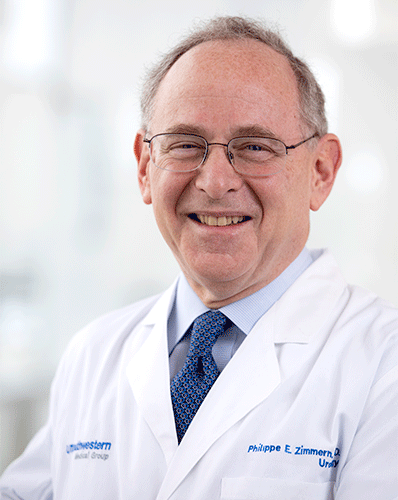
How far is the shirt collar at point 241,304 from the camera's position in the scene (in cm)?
113

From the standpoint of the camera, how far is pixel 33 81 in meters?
2.36

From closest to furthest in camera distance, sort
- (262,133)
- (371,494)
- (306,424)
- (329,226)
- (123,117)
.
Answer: (371,494) < (306,424) < (262,133) < (329,226) < (123,117)

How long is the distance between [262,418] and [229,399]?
7 cm

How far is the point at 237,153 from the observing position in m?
1.07

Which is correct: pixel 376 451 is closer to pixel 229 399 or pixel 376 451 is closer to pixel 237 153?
pixel 229 399

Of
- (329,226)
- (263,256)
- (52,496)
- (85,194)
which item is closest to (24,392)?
(85,194)

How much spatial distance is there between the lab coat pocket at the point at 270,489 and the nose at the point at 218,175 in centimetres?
54

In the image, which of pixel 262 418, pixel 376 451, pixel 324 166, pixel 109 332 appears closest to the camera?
pixel 376 451

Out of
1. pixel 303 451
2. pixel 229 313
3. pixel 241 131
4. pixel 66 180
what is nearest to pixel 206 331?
pixel 229 313

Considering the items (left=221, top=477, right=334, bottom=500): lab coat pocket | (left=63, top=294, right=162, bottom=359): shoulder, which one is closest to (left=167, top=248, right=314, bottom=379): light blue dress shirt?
(left=63, top=294, right=162, bottom=359): shoulder

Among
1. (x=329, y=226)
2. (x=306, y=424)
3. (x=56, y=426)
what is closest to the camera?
(x=306, y=424)

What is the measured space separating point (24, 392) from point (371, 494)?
190 cm

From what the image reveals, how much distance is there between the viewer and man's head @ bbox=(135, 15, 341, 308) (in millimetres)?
1050

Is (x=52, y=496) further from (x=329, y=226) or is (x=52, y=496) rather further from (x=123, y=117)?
(x=123, y=117)
